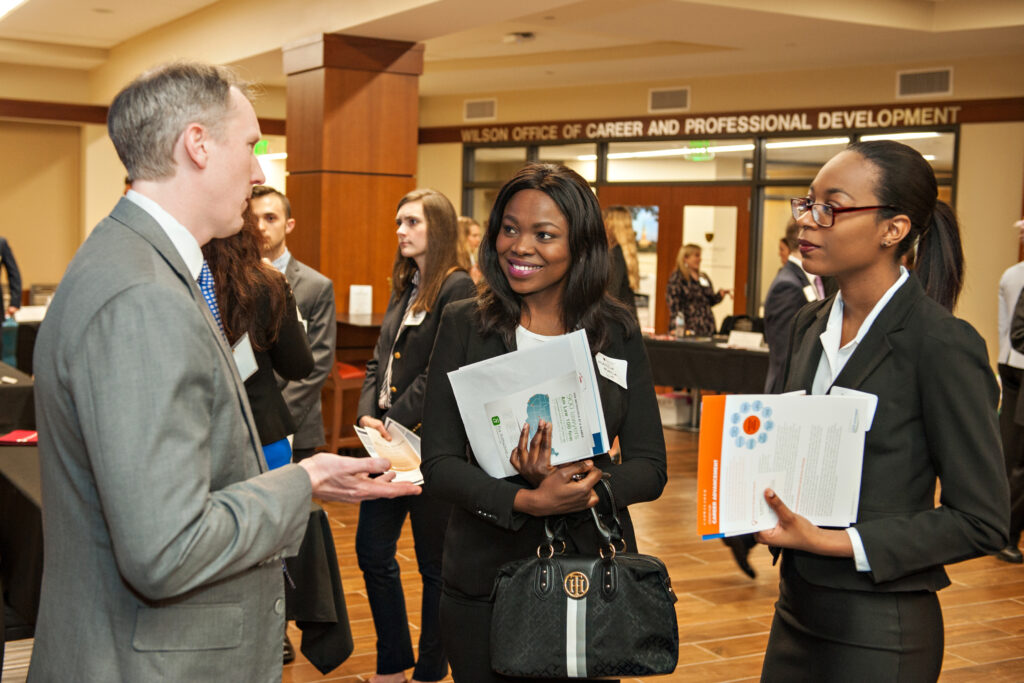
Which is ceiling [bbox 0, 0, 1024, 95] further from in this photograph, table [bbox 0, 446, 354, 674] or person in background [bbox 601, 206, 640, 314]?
table [bbox 0, 446, 354, 674]

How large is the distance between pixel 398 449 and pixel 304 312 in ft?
6.59

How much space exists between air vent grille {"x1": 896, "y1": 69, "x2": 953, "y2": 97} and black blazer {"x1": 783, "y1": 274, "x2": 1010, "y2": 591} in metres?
8.60

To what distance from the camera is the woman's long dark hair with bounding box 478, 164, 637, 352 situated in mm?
2012

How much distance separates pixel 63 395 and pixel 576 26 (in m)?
7.92

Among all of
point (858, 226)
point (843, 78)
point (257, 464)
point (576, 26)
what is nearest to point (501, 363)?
point (257, 464)

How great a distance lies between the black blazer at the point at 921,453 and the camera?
1.60 meters

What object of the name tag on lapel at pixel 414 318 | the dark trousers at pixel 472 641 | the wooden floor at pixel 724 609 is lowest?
the wooden floor at pixel 724 609

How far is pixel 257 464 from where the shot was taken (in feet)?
4.66

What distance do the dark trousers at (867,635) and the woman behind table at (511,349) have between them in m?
0.39

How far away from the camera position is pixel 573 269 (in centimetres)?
204

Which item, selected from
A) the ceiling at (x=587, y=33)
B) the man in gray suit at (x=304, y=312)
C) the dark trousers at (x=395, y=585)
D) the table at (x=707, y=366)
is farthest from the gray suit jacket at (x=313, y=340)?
the table at (x=707, y=366)

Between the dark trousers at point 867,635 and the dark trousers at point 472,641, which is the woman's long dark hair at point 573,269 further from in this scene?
the dark trousers at point 867,635

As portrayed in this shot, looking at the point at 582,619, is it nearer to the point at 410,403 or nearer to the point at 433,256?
the point at 410,403

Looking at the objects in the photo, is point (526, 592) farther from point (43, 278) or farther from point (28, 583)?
point (43, 278)
